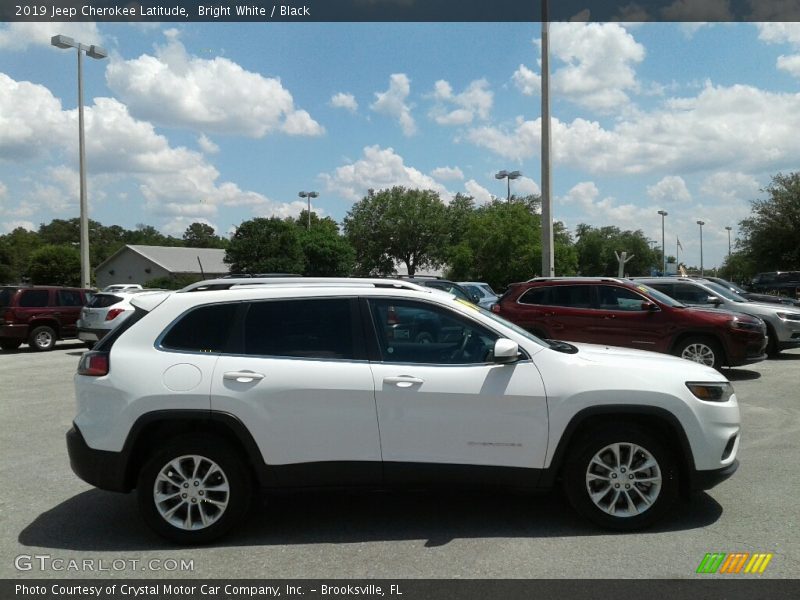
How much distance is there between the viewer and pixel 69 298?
65.0 feet

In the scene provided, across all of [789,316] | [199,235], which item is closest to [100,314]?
[789,316]

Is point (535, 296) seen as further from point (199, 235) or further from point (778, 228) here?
point (199, 235)

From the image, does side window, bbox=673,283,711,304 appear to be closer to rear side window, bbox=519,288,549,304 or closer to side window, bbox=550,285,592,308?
side window, bbox=550,285,592,308

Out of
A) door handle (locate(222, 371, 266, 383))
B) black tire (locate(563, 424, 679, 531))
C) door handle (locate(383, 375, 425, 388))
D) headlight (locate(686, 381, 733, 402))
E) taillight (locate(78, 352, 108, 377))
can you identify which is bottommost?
black tire (locate(563, 424, 679, 531))

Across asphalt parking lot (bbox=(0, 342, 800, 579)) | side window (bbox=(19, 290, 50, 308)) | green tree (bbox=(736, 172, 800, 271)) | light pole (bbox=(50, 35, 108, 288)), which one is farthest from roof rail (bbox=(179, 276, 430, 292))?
green tree (bbox=(736, 172, 800, 271))

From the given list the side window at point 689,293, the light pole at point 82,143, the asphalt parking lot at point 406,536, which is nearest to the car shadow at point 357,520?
the asphalt parking lot at point 406,536

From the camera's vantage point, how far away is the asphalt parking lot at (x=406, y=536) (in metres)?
4.38

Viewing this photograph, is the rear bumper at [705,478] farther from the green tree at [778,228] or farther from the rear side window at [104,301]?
the green tree at [778,228]

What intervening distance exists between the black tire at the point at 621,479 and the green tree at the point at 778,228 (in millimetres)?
47424

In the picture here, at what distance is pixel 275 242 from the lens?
56031mm

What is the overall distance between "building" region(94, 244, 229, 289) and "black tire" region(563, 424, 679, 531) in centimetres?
7243

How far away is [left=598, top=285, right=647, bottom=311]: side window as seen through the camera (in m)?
12.2

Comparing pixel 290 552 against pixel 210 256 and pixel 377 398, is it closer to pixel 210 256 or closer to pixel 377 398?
pixel 377 398
